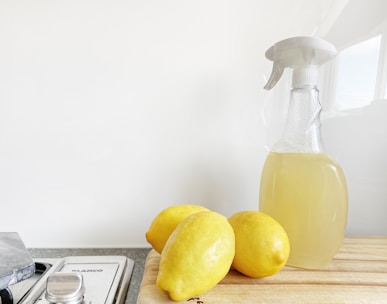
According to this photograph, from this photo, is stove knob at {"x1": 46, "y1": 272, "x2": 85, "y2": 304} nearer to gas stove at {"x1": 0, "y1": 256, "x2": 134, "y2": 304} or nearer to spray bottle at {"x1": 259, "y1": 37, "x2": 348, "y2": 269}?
gas stove at {"x1": 0, "y1": 256, "x2": 134, "y2": 304}

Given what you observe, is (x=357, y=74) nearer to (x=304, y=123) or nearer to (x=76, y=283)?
(x=304, y=123)

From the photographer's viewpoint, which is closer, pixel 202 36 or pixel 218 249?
pixel 218 249

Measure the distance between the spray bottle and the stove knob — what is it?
0.28m

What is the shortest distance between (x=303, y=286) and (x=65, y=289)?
30 centimetres

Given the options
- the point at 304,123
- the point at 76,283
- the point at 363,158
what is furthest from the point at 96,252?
the point at 363,158

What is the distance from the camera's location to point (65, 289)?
0.34 metres

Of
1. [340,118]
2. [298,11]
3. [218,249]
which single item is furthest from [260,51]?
[218,249]

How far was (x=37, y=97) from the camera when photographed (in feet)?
1.77

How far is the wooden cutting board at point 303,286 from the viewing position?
13.9 inches

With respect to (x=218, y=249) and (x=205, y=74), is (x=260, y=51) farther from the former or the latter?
(x=218, y=249)

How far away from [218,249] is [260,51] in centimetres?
38

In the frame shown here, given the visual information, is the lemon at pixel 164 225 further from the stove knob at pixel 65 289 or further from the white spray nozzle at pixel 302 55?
the white spray nozzle at pixel 302 55

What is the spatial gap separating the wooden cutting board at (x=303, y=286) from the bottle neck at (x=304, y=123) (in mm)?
178

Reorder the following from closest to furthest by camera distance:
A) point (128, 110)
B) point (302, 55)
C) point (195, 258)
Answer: point (195, 258) → point (302, 55) → point (128, 110)
